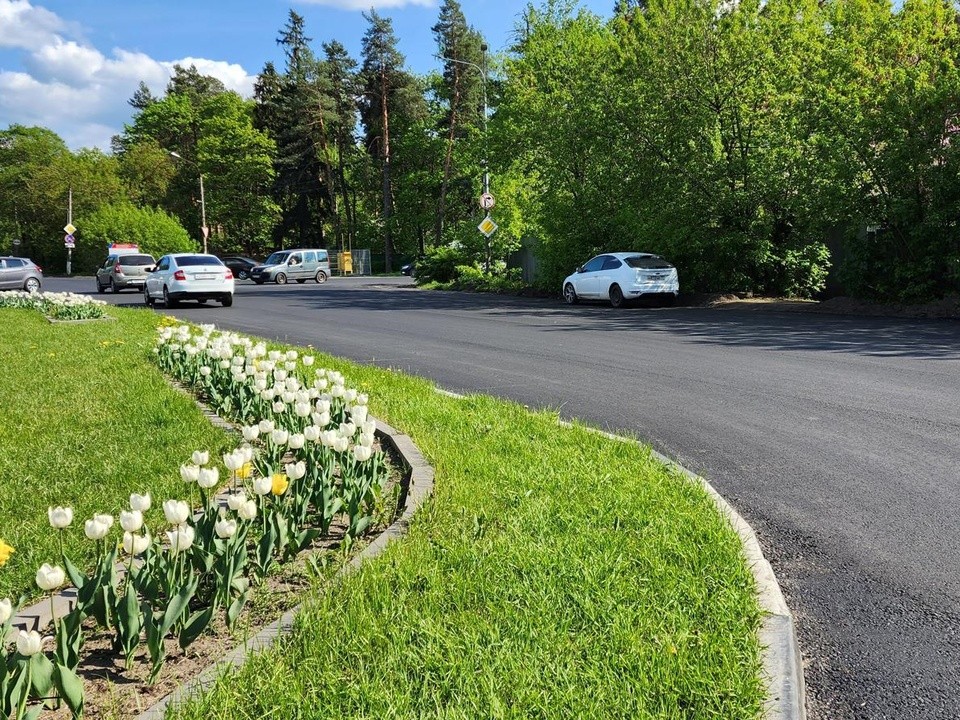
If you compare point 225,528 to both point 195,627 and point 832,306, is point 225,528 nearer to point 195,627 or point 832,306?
point 195,627

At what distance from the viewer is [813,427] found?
6.65m

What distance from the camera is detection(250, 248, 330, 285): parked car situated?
4494cm

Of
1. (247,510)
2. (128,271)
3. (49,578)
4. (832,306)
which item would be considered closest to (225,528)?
(247,510)

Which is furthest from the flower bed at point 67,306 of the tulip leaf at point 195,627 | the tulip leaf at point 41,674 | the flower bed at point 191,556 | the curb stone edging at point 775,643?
the tulip leaf at point 41,674

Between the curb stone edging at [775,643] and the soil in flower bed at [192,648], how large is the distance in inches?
70.9

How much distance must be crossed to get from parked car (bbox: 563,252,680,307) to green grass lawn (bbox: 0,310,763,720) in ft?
50.1

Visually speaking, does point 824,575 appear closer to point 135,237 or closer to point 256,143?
point 135,237

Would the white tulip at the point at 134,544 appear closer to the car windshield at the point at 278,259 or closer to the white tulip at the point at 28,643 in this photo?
the white tulip at the point at 28,643

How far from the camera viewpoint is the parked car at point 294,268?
44.9 meters

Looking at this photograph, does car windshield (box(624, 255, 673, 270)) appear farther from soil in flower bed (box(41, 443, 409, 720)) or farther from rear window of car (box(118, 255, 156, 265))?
rear window of car (box(118, 255, 156, 265))

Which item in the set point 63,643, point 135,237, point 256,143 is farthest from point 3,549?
point 256,143

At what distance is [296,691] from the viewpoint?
8.39ft

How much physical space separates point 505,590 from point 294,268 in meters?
43.7

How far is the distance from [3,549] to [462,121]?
55561mm
